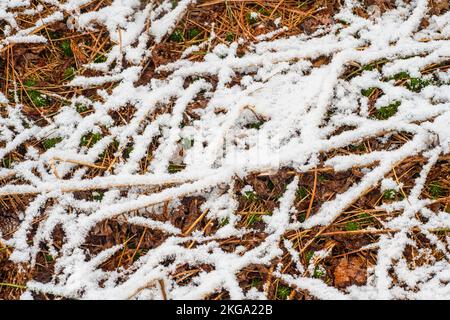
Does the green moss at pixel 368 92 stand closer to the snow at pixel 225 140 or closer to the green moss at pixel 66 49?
the snow at pixel 225 140

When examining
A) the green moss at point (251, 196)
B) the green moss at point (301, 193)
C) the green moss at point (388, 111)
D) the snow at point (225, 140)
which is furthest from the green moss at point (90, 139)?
the green moss at point (388, 111)

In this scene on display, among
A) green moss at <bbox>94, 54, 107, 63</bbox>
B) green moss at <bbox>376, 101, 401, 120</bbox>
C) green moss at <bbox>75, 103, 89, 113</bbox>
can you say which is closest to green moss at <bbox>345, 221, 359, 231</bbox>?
green moss at <bbox>376, 101, 401, 120</bbox>

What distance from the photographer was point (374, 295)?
1717 millimetres

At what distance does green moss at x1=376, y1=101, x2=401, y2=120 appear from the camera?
6.63ft

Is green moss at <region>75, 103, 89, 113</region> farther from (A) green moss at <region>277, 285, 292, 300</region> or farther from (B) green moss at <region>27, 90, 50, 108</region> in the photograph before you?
(A) green moss at <region>277, 285, 292, 300</region>

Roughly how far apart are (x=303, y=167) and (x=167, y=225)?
0.69m

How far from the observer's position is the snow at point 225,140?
1800 millimetres

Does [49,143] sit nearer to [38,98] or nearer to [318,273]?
[38,98]

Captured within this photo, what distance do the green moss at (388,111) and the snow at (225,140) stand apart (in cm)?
3

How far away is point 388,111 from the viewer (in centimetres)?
203

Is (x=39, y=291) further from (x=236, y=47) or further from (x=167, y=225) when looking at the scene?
(x=236, y=47)

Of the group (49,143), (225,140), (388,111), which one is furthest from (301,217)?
(49,143)

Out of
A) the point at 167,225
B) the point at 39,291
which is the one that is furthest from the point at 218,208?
the point at 39,291

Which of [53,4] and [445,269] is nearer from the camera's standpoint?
[445,269]
